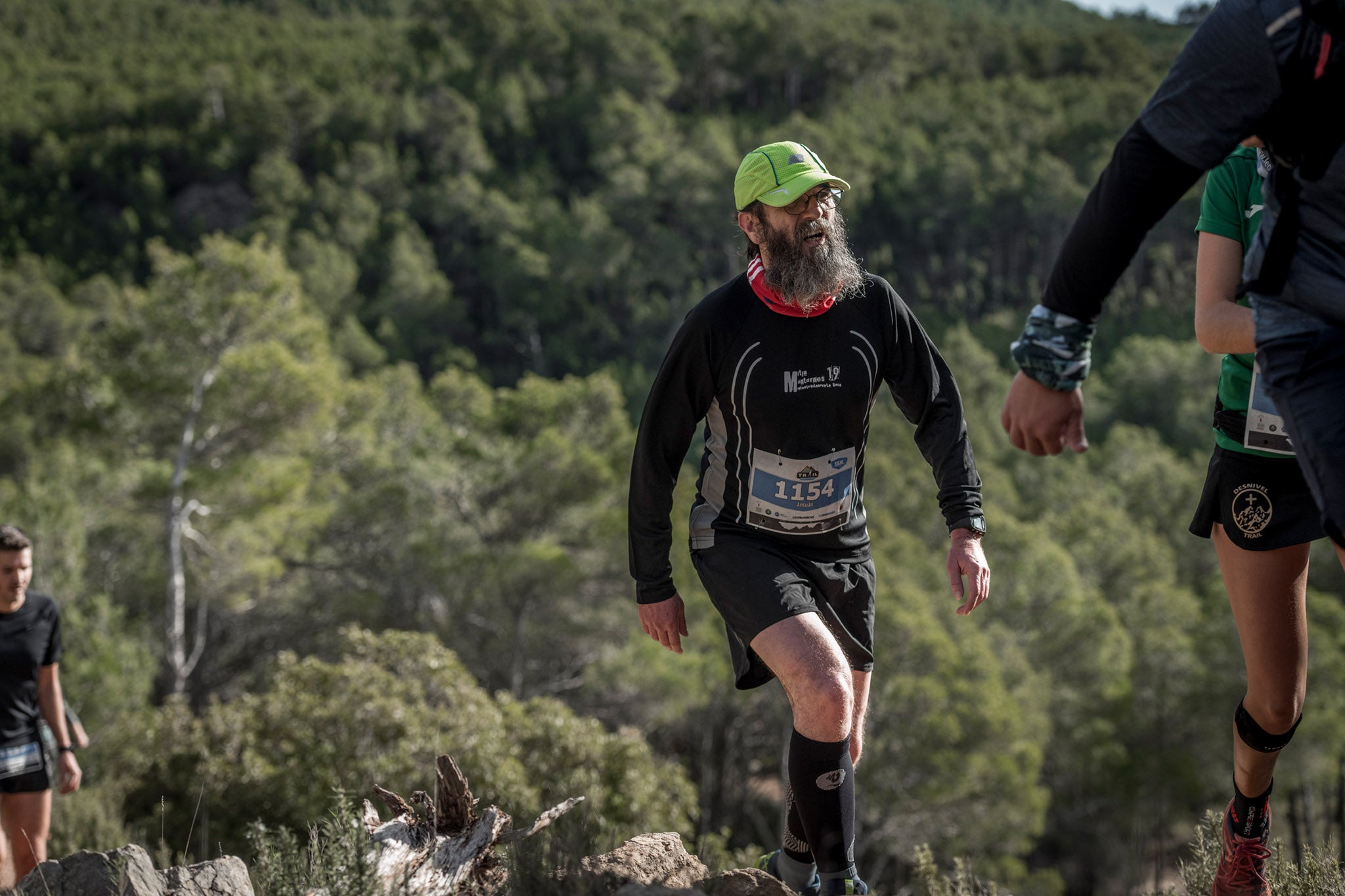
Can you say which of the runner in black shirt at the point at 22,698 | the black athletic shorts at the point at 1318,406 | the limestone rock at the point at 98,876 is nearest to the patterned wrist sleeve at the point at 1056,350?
the black athletic shorts at the point at 1318,406

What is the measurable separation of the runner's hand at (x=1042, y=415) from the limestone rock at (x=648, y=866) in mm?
1159

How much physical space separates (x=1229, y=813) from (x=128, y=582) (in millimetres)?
18920

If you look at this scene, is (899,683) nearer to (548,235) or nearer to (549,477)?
(549,477)

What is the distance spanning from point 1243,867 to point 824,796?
1.00m

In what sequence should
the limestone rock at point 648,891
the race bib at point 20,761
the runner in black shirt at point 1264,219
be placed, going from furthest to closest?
the race bib at point 20,761
the limestone rock at point 648,891
the runner in black shirt at point 1264,219

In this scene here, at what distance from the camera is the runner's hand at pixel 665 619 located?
9.23 ft

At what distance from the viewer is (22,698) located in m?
4.07

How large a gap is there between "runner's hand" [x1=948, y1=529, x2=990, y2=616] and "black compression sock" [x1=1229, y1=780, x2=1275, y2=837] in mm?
733

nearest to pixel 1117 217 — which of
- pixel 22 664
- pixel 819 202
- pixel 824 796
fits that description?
pixel 819 202

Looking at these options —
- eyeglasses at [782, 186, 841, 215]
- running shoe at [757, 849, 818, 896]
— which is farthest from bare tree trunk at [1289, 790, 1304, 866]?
eyeglasses at [782, 186, 841, 215]

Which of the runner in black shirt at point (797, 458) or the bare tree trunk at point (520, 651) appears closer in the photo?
the runner in black shirt at point (797, 458)

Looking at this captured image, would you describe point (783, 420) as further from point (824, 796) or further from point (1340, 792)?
point (1340, 792)

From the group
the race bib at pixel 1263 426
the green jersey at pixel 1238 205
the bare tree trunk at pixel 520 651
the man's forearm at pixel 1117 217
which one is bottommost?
the bare tree trunk at pixel 520 651

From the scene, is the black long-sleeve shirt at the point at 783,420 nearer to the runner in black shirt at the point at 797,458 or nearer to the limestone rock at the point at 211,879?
the runner in black shirt at the point at 797,458
